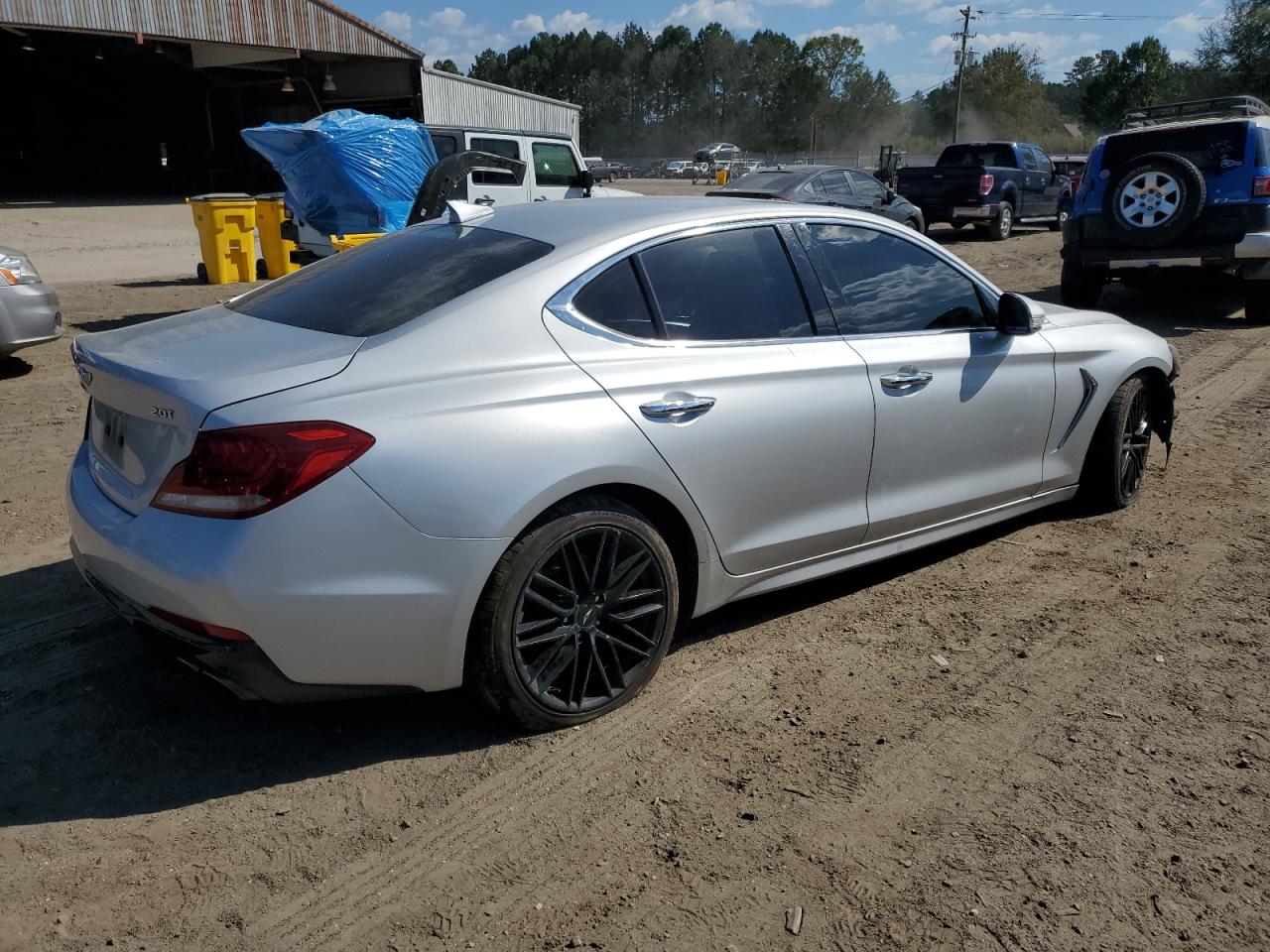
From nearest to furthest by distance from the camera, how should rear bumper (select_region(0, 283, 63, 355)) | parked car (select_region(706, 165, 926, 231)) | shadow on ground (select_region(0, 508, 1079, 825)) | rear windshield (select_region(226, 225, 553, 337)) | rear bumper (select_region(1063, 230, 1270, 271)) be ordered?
shadow on ground (select_region(0, 508, 1079, 825)), rear windshield (select_region(226, 225, 553, 337)), rear bumper (select_region(0, 283, 63, 355)), rear bumper (select_region(1063, 230, 1270, 271)), parked car (select_region(706, 165, 926, 231))

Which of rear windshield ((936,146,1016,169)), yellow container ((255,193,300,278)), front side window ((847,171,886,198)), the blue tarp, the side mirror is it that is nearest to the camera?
the side mirror

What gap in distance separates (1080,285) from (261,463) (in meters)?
10.5

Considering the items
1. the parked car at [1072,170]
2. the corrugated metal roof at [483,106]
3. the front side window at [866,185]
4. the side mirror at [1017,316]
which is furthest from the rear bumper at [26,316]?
the corrugated metal roof at [483,106]

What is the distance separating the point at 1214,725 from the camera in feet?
10.9

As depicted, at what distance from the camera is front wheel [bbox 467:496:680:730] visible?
3.01 meters

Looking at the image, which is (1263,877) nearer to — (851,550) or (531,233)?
(851,550)

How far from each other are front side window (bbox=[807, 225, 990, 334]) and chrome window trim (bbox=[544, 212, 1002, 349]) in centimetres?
2

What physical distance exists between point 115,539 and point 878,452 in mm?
2575

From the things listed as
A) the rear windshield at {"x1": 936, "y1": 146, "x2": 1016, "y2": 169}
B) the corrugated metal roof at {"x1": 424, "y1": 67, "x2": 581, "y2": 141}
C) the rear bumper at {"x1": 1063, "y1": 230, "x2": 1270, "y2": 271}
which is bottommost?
the rear bumper at {"x1": 1063, "y1": 230, "x2": 1270, "y2": 271}

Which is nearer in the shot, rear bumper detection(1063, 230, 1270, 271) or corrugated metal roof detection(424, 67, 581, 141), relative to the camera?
rear bumper detection(1063, 230, 1270, 271)

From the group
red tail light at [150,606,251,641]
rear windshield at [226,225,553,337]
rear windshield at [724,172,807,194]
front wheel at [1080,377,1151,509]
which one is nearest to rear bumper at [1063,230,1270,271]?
rear windshield at [724,172,807,194]

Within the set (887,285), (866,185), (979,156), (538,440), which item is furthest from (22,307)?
(979,156)

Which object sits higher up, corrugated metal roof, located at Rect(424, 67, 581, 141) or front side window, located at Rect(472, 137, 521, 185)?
corrugated metal roof, located at Rect(424, 67, 581, 141)

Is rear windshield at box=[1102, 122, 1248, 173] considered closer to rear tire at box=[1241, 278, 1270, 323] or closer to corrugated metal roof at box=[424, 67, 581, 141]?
rear tire at box=[1241, 278, 1270, 323]
